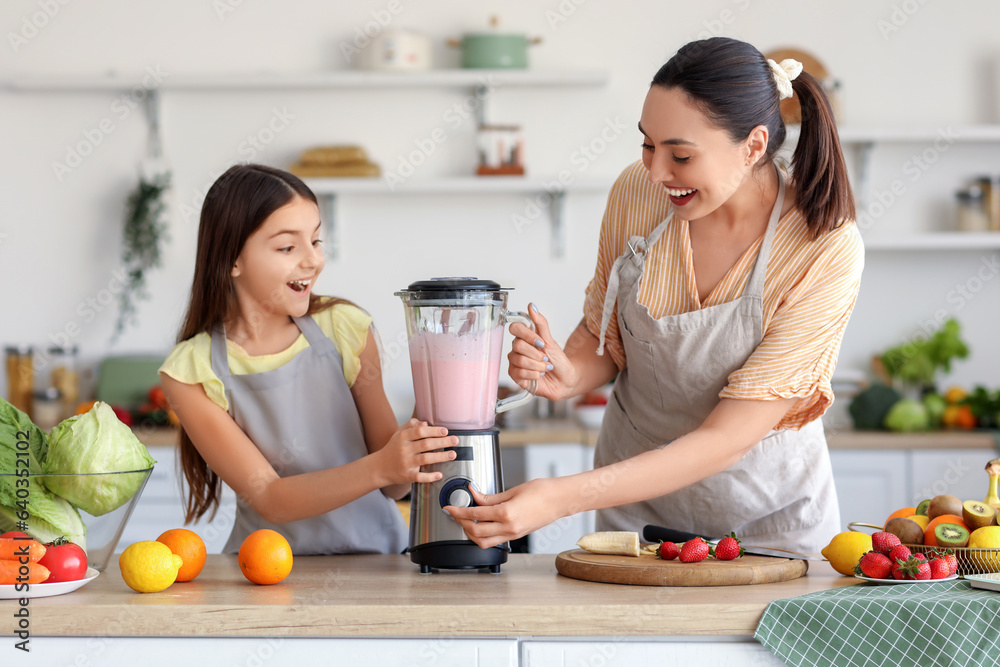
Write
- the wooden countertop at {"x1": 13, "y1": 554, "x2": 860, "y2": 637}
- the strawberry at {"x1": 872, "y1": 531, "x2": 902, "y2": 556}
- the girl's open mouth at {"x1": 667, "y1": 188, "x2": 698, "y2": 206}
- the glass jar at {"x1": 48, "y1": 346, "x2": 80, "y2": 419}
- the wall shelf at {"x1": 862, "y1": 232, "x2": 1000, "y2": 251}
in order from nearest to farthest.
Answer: the wooden countertop at {"x1": 13, "y1": 554, "x2": 860, "y2": 637}, the strawberry at {"x1": 872, "y1": 531, "x2": 902, "y2": 556}, the girl's open mouth at {"x1": 667, "y1": 188, "x2": 698, "y2": 206}, the wall shelf at {"x1": 862, "y1": 232, "x2": 1000, "y2": 251}, the glass jar at {"x1": 48, "y1": 346, "x2": 80, "y2": 419}

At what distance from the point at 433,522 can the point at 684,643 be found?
12.9 inches

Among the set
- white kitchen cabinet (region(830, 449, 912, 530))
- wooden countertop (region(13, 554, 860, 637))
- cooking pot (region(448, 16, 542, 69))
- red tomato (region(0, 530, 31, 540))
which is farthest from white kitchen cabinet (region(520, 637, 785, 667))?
cooking pot (region(448, 16, 542, 69))

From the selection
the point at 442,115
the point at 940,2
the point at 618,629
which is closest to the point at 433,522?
the point at 618,629

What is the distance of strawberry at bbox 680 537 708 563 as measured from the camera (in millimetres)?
1089

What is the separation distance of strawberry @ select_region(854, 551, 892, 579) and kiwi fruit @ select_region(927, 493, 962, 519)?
0.51 feet

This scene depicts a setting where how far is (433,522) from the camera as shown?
3.69 ft

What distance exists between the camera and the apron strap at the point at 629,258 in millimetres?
1353

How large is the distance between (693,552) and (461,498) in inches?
11.1

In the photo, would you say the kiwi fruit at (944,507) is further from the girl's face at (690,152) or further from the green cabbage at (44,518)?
the green cabbage at (44,518)

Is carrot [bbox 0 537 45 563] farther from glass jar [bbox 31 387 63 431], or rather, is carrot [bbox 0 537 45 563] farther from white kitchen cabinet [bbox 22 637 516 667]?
glass jar [bbox 31 387 63 431]

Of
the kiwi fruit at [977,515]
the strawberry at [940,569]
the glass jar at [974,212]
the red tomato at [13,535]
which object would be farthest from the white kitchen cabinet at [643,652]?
the glass jar at [974,212]

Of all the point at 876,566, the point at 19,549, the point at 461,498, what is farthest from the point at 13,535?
the point at 876,566

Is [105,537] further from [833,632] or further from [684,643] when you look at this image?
[833,632]

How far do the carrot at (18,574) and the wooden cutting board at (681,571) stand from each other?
60cm
